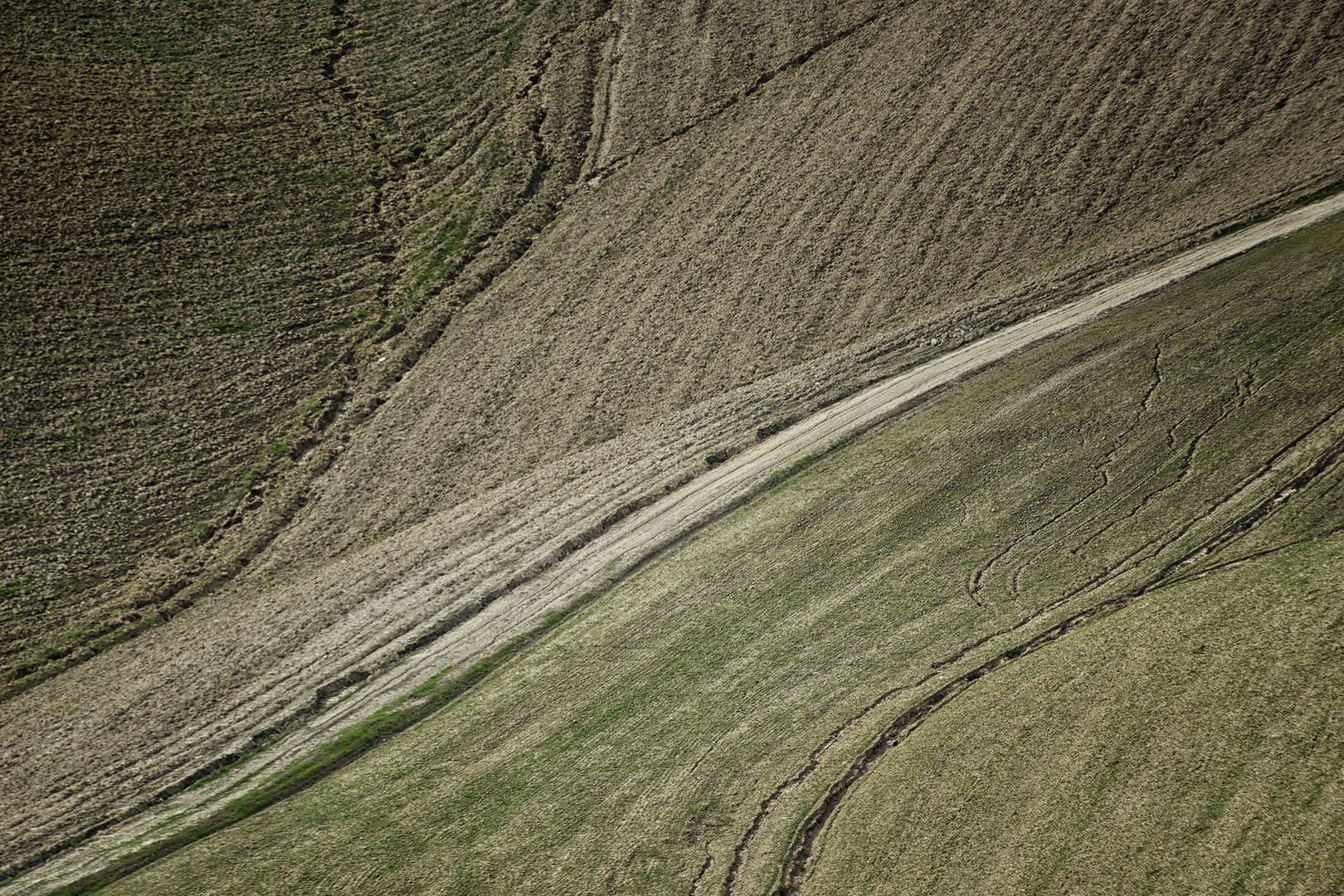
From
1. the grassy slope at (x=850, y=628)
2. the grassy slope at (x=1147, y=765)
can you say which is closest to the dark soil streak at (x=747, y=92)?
the grassy slope at (x=850, y=628)

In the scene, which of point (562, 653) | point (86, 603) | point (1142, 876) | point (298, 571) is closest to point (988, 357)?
point (562, 653)

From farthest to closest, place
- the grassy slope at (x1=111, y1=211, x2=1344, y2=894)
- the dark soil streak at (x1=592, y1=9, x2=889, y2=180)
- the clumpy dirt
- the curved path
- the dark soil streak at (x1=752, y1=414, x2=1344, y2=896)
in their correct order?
1. the dark soil streak at (x1=592, y1=9, x2=889, y2=180)
2. the clumpy dirt
3. the curved path
4. the grassy slope at (x1=111, y1=211, x2=1344, y2=894)
5. the dark soil streak at (x1=752, y1=414, x2=1344, y2=896)

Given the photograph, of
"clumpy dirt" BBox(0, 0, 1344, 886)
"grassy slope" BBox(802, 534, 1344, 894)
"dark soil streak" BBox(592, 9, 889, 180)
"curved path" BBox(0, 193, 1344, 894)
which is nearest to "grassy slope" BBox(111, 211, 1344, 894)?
"grassy slope" BBox(802, 534, 1344, 894)

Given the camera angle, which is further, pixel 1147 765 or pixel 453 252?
pixel 453 252

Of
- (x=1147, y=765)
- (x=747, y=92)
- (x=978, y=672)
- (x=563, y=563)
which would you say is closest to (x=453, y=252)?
(x=747, y=92)

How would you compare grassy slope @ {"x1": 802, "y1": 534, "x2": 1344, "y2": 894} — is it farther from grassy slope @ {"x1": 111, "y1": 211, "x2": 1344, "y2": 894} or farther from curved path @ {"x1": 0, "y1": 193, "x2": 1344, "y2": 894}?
curved path @ {"x1": 0, "y1": 193, "x2": 1344, "y2": 894}

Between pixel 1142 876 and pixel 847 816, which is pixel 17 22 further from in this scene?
pixel 1142 876

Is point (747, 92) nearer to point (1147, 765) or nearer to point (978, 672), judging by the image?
point (978, 672)
